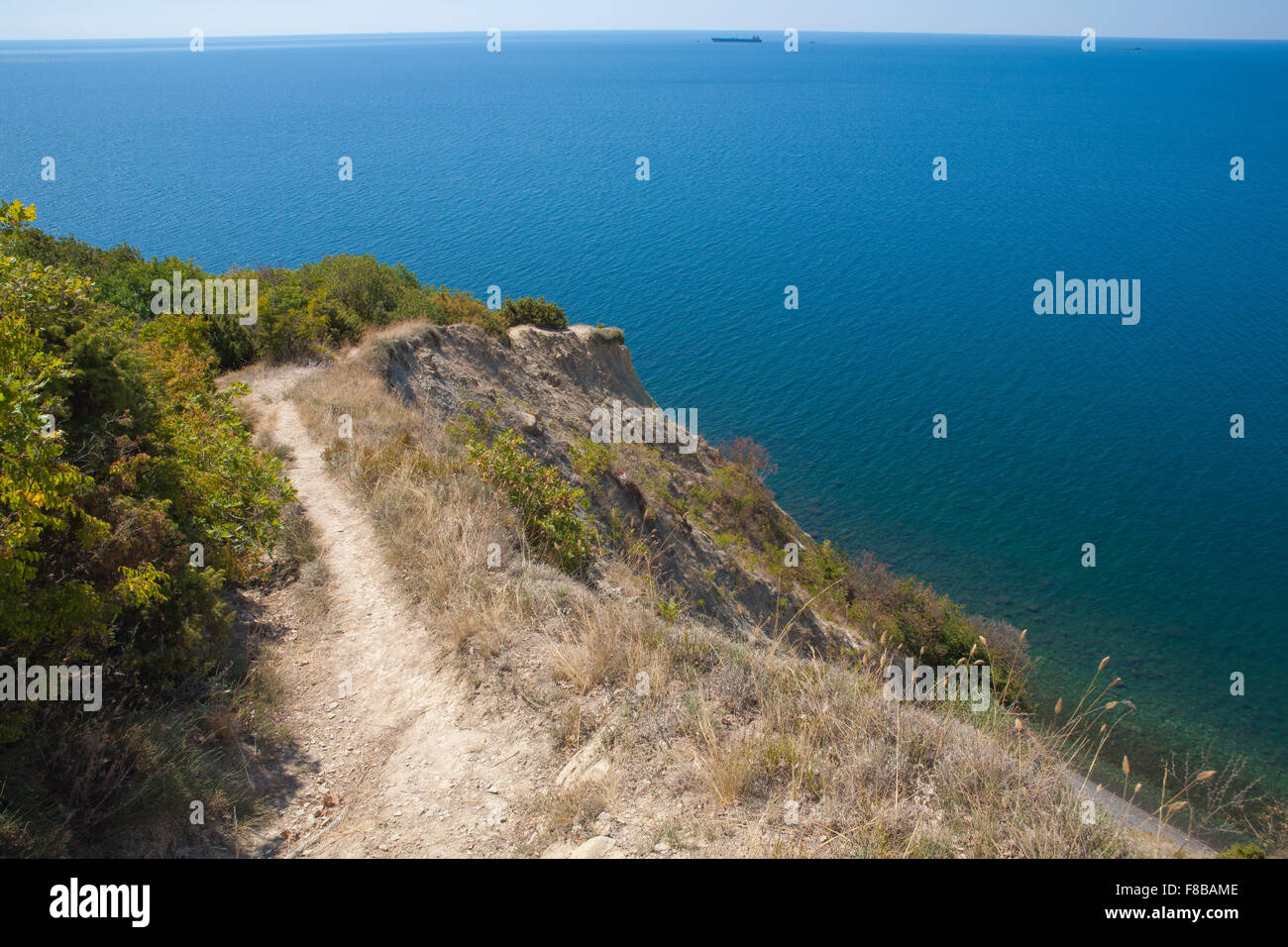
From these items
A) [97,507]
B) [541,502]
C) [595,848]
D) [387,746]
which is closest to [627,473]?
[541,502]

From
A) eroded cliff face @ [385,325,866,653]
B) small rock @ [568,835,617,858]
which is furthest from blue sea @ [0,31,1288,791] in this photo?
small rock @ [568,835,617,858]

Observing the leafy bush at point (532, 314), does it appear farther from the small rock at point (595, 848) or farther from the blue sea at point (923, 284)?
the small rock at point (595, 848)

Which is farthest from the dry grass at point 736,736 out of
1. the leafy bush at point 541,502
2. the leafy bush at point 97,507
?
the leafy bush at point 97,507

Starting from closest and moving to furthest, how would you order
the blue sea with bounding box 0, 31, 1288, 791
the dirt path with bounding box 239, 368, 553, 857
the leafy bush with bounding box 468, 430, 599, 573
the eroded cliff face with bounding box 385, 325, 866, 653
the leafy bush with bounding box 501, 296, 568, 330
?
the dirt path with bounding box 239, 368, 553, 857, the leafy bush with bounding box 468, 430, 599, 573, the eroded cliff face with bounding box 385, 325, 866, 653, the blue sea with bounding box 0, 31, 1288, 791, the leafy bush with bounding box 501, 296, 568, 330

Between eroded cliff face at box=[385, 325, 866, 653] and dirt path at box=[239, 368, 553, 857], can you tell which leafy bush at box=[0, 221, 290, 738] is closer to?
dirt path at box=[239, 368, 553, 857]

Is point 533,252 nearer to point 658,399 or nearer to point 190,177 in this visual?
point 658,399

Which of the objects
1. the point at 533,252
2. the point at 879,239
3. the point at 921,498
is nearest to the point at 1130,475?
the point at 921,498
